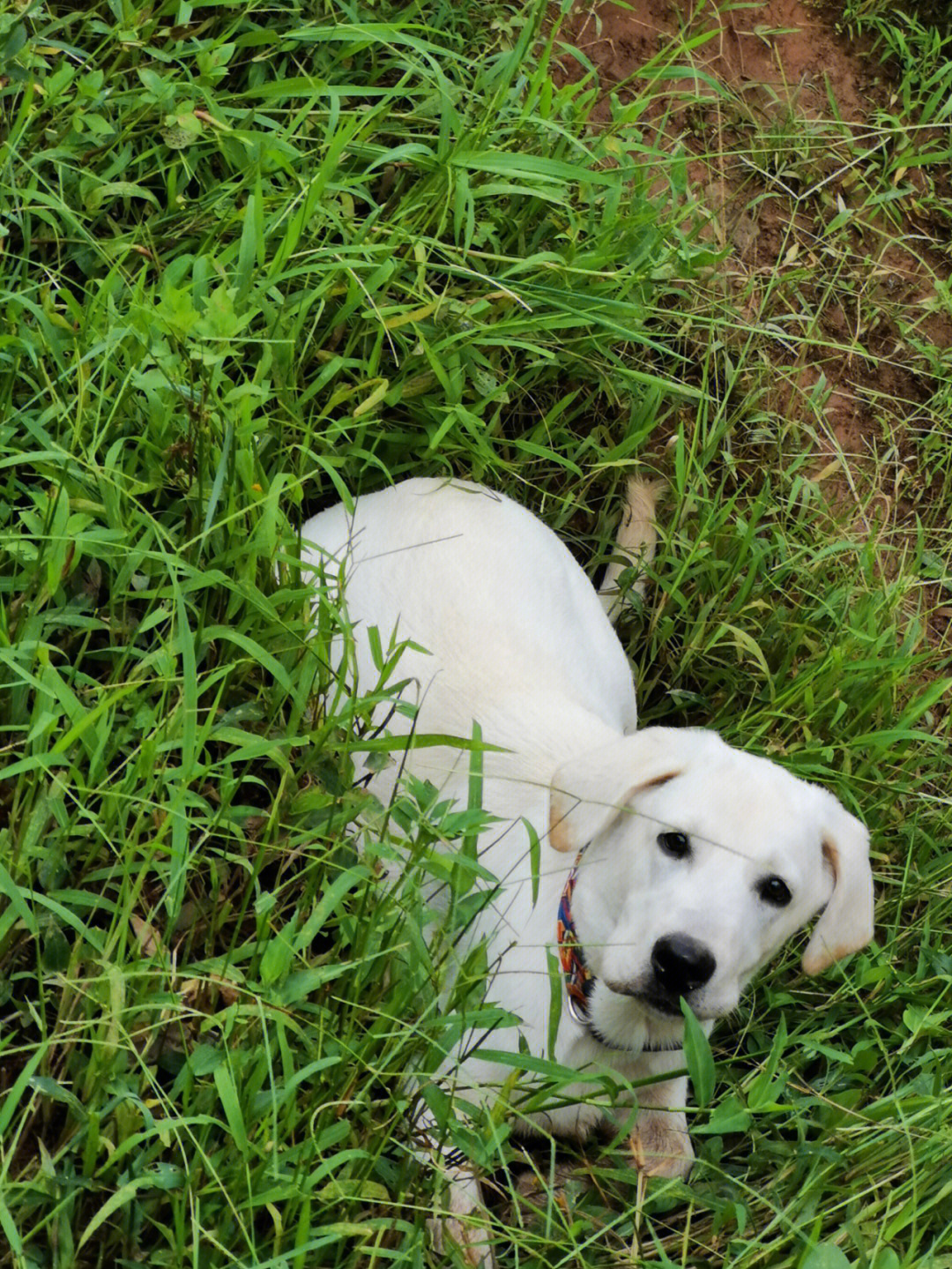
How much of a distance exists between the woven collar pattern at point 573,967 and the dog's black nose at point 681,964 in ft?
0.66

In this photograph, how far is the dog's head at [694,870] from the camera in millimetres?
2209

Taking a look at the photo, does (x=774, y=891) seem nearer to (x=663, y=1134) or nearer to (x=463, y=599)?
(x=663, y=1134)

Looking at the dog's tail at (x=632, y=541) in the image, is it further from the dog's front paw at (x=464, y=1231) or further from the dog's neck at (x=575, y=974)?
the dog's front paw at (x=464, y=1231)

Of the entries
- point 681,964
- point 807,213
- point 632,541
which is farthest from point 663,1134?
point 807,213

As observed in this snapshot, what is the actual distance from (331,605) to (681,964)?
85cm

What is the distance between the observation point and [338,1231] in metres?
1.81

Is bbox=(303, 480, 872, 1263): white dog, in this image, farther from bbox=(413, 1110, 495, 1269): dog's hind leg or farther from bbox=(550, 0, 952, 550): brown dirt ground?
bbox=(550, 0, 952, 550): brown dirt ground

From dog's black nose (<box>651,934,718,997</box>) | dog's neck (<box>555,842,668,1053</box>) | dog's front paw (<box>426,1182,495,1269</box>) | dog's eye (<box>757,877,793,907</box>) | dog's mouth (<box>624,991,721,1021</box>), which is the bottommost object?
dog's front paw (<box>426,1182,495,1269</box>)

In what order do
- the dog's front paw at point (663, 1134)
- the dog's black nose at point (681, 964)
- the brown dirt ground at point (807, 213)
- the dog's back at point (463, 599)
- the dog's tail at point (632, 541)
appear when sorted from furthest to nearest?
1. the brown dirt ground at point (807, 213)
2. the dog's tail at point (632, 541)
3. the dog's back at point (463, 599)
4. the dog's front paw at point (663, 1134)
5. the dog's black nose at point (681, 964)

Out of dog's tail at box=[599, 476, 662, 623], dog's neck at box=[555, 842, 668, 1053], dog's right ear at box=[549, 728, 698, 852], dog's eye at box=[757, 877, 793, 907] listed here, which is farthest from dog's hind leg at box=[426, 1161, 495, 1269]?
dog's tail at box=[599, 476, 662, 623]

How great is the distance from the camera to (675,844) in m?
2.27

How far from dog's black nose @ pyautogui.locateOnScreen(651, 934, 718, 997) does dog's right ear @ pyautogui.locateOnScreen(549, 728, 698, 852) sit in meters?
0.23

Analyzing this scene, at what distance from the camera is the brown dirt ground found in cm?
379

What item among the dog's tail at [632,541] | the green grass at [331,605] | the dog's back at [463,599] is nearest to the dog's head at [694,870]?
the green grass at [331,605]
